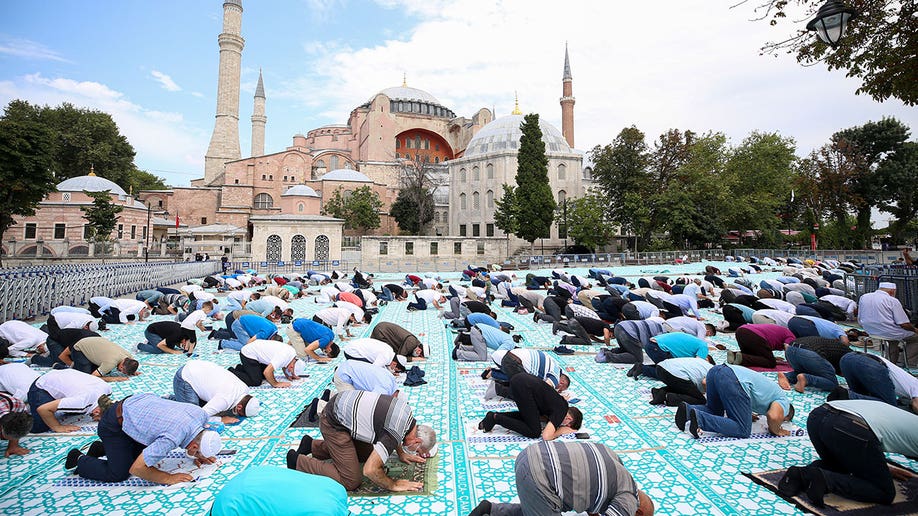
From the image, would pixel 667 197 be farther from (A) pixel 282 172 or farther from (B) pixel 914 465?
(A) pixel 282 172

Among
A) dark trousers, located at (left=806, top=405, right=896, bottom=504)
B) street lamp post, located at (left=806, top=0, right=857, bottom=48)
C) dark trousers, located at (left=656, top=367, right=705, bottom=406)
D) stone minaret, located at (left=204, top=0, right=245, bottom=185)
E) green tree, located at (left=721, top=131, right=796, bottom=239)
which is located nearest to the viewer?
dark trousers, located at (left=806, top=405, right=896, bottom=504)

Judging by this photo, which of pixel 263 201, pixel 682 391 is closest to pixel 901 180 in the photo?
pixel 682 391

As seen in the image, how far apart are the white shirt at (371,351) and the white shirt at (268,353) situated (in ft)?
2.66

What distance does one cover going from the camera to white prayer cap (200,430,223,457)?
3.37 m

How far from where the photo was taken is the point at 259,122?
48.5m

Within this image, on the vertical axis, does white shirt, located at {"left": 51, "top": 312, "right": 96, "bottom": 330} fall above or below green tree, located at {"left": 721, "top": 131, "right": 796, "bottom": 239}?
below

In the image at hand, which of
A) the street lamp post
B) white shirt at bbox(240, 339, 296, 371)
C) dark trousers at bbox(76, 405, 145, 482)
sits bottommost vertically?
dark trousers at bbox(76, 405, 145, 482)

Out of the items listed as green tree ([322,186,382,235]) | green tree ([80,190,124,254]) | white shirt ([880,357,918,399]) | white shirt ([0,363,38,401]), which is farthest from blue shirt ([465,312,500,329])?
green tree ([322,186,382,235])

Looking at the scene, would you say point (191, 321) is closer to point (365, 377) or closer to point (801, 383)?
point (365, 377)

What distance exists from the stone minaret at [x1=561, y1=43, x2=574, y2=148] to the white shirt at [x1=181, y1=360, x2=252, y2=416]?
1618 inches

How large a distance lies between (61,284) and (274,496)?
443 inches

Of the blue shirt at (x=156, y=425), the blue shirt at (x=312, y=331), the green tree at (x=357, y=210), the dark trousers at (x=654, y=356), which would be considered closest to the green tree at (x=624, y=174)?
the green tree at (x=357, y=210)

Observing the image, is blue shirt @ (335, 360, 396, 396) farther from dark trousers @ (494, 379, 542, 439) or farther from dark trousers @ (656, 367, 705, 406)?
dark trousers @ (656, 367, 705, 406)

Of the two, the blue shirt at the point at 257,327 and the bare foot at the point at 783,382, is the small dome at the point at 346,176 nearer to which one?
the blue shirt at the point at 257,327
